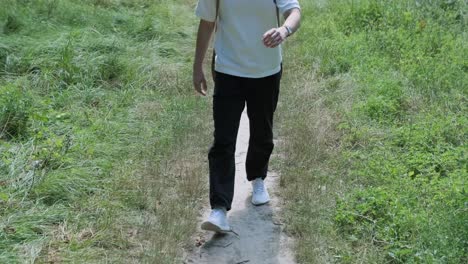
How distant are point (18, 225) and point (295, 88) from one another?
139 inches

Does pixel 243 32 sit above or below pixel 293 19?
below

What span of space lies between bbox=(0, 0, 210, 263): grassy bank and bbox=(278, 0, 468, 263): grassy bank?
848mm

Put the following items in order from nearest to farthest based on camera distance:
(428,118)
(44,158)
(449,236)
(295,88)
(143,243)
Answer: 1. (449,236)
2. (143,243)
3. (44,158)
4. (428,118)
5. (295,88)

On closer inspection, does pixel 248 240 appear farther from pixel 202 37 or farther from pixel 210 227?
pixel 202 37

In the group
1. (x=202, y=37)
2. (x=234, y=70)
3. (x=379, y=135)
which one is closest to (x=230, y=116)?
(x=234, y=70)

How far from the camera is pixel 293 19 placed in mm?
3535

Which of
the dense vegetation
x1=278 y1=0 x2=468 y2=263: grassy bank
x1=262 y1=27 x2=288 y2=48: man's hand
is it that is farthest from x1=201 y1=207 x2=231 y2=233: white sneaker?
x1=262 y1=27 x2=288 y2=48: man's hand

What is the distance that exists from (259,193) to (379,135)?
1326 mm

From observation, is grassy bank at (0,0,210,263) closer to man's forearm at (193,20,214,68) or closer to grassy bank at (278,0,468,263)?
grassy bank at (278,0,468,263)

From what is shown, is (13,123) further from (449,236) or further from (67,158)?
(449,236)

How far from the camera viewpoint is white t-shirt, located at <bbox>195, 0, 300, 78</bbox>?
11.7 feet

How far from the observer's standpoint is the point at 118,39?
742 cm

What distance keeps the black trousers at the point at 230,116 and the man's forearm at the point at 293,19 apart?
1.27ft

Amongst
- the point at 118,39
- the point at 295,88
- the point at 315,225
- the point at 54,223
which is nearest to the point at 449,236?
the point at 315,225
